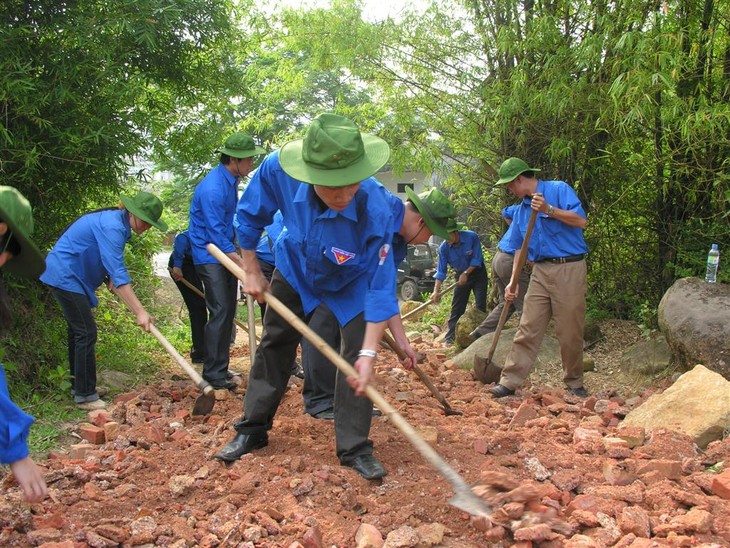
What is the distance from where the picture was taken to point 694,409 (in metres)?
3.92

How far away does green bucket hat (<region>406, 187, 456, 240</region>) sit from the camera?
406 cm

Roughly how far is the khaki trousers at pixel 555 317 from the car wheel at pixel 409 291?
827cm

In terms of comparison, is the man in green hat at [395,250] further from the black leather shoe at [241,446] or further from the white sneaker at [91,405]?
the white sneaker at [91,405]

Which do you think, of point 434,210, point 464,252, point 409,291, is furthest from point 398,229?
point 409,291

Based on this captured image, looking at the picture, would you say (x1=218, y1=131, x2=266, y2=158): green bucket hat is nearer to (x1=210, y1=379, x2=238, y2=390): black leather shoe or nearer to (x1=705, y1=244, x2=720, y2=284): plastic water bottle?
(x1=210, y1=379, x2=238, y2=390): black leather shoe

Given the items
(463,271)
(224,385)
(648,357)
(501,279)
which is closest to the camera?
(224,385)

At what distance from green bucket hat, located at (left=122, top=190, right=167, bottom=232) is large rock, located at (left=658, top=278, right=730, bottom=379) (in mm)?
4019

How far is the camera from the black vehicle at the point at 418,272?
1373cm

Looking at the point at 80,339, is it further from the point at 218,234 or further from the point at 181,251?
the point at 181,251

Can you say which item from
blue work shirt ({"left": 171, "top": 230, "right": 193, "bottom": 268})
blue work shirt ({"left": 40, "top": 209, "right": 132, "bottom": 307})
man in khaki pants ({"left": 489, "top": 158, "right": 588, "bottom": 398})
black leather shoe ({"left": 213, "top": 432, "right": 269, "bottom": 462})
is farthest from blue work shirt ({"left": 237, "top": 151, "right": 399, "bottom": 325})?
blue work shirt ({"left": 171, "top": 230, "right": 193, "bottom": 268})

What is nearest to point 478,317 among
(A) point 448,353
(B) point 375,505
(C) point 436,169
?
(A) point 448,353

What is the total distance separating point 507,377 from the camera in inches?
211

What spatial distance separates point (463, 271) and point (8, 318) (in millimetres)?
6319

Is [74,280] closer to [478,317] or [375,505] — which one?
[375,505]
